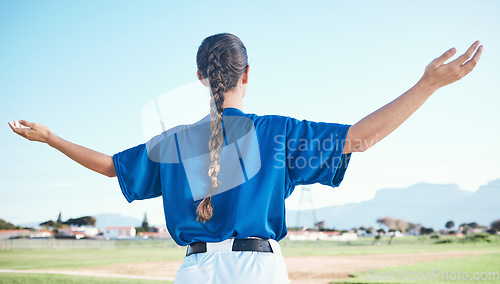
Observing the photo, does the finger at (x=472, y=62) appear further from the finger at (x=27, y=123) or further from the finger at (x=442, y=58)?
the finger at (x=27, y=123)

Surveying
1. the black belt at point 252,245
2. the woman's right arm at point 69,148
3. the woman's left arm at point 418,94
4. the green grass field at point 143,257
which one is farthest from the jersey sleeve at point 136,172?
the green grass field at point 143,257

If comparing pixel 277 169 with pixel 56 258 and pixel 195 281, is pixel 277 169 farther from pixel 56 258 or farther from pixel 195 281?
pixel 56 258

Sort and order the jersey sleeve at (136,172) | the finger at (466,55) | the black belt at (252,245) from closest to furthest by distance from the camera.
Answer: the finger at (466,55) < the black belt at (252,245) < the jersey sleeve at (136,172)

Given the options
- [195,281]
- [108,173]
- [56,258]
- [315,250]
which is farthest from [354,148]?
[315,250]

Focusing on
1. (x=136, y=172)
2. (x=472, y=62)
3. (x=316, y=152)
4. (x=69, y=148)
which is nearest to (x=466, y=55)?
(x=472, y=62)

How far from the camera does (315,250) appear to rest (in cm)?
2316

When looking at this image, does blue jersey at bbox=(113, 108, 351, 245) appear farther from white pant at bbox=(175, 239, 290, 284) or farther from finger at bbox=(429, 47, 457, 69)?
finger at bbox=(429, 47, 457, 69)

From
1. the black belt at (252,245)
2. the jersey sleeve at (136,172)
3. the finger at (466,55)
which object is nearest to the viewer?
the finger at (466,55)

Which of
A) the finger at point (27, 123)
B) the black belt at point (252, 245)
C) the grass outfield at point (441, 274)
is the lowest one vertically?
the grass outfield at point (441, 274)

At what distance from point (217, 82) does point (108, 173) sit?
472mm

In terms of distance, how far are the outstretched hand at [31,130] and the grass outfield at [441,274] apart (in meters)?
10.7

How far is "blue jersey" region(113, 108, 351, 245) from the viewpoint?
1.12 meters

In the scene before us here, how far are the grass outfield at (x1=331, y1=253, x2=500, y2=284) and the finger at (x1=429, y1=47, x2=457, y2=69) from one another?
1077 centimetres

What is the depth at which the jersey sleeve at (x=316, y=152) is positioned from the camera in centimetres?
112
